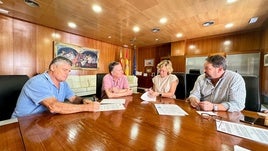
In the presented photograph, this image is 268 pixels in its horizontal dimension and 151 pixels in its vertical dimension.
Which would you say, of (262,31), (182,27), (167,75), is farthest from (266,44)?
(167,75)

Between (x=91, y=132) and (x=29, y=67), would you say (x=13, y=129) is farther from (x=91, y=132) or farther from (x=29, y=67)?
(x=29, y=67)

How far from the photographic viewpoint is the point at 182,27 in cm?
387

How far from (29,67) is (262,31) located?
7204 mm

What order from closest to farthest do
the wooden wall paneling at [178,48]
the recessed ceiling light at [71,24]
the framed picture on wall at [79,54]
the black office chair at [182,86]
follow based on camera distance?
the black office chair at [182,86] → the recessed ceiling light at [71,24] → the framed picture on wall at [79,54] → the wooden wall paneling at [178,48]

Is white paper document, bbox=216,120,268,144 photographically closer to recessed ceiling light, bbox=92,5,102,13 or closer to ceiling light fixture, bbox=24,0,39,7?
recessed ceiling light, bbox=92,5,102,13

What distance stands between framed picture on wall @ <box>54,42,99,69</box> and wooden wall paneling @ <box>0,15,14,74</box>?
1.09 metres

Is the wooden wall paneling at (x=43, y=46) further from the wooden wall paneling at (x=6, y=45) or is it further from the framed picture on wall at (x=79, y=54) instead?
the wooden wall paneling at (x=6, y=45)

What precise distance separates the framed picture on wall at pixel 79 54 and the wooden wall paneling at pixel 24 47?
63 centimetres

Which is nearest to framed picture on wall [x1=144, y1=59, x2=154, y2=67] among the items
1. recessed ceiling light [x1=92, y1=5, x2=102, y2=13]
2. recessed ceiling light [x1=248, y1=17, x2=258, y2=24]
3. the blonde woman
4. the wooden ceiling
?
the wooden ceiling

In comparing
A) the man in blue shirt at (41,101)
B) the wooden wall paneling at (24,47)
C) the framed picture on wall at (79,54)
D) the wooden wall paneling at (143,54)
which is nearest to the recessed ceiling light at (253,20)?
the wooden wall paneling at (143,54)

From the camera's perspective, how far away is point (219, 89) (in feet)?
4.37

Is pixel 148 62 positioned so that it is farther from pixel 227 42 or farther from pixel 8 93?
pixel 8 93

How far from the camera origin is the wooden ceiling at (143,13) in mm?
2529

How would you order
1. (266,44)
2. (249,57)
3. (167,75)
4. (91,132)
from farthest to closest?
(249,57) → (266,44) → (167,75) → (91,132)
